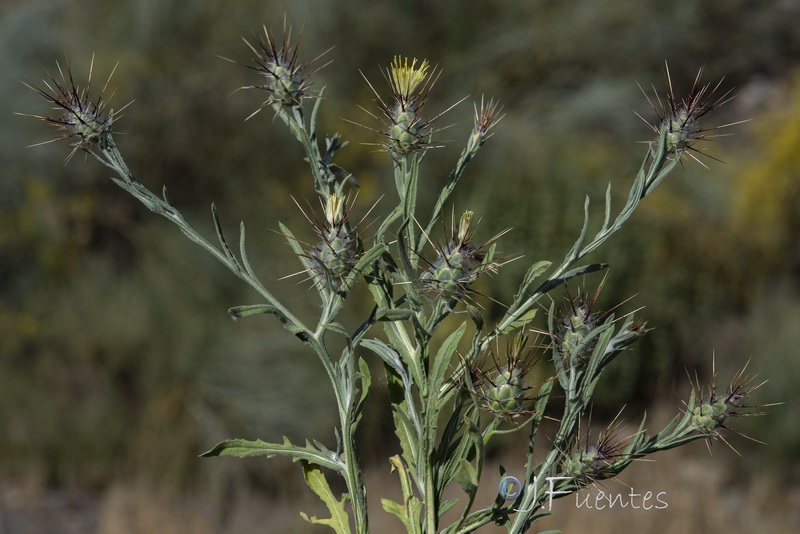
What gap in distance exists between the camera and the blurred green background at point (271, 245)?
18.0 ft

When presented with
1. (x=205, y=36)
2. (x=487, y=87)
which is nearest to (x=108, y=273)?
(x=205, y=36)

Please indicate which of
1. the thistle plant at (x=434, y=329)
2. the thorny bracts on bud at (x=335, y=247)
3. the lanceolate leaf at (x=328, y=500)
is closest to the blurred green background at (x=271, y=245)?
the lanceolate leaf at (x=328, y=500)

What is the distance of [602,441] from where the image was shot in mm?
910

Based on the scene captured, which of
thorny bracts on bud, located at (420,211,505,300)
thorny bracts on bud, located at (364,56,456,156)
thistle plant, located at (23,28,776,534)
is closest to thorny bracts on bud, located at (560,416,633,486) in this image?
thistle plant, located at (23,28,776,534)

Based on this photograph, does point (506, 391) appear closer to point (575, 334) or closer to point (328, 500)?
point (575, 334)

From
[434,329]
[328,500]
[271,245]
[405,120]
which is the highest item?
[271,245]

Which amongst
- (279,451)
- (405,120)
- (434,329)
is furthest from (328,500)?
(405,120)

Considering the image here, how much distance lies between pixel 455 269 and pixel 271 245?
5449mm

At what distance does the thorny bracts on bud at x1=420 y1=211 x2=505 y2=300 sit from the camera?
0.83 metres

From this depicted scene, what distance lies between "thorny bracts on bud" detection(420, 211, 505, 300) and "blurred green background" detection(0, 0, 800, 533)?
11.2 feet

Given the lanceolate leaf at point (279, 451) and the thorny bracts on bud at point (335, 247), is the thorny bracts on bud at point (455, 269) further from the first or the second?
the lanceolate leaf at point (279, 451)

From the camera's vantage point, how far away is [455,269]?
84 cm

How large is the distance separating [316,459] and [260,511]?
12.6 feet

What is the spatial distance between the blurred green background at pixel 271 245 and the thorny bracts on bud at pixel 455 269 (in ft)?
11.2
